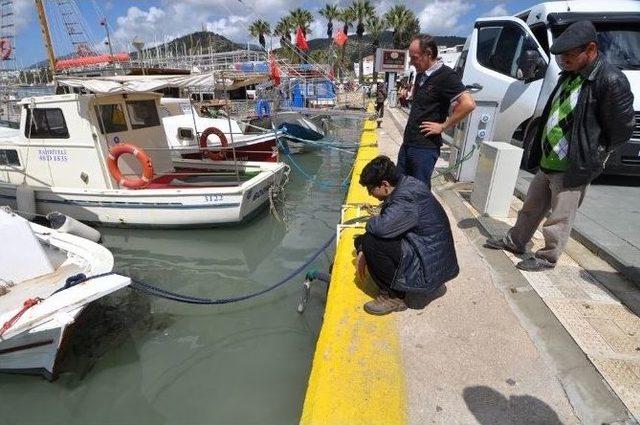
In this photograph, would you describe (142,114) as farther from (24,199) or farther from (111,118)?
(24,199)

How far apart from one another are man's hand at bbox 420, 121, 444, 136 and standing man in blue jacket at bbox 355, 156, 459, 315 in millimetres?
935

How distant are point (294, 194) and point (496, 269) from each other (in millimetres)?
6488

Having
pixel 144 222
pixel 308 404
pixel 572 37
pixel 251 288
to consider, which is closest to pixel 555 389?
pixel 308 404

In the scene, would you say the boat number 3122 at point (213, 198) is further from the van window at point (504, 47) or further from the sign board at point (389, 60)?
the sign board at point (389, 60)

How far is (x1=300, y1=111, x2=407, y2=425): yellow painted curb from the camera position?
204 cm

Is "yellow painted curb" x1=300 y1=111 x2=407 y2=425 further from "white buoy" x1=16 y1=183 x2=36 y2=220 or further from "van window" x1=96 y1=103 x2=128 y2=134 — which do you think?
"white buoy" x1=16 y1=183 x2=36 y2=220

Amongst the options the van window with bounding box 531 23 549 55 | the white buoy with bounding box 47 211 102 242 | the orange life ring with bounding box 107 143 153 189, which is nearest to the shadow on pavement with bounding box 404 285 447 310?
the white buoy with bounding box 47 211 102 242

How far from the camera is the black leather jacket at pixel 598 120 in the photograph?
2771 millimetres

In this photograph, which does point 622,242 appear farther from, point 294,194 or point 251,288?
point 294,194

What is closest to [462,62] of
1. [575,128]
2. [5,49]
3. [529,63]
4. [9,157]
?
[529,63]

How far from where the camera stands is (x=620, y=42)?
6.18m

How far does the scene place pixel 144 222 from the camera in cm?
688

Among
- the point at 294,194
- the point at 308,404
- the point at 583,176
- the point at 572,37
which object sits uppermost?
the point at 572,37

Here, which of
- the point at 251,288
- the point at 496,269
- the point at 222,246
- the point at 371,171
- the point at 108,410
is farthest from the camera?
the point at 222,246
